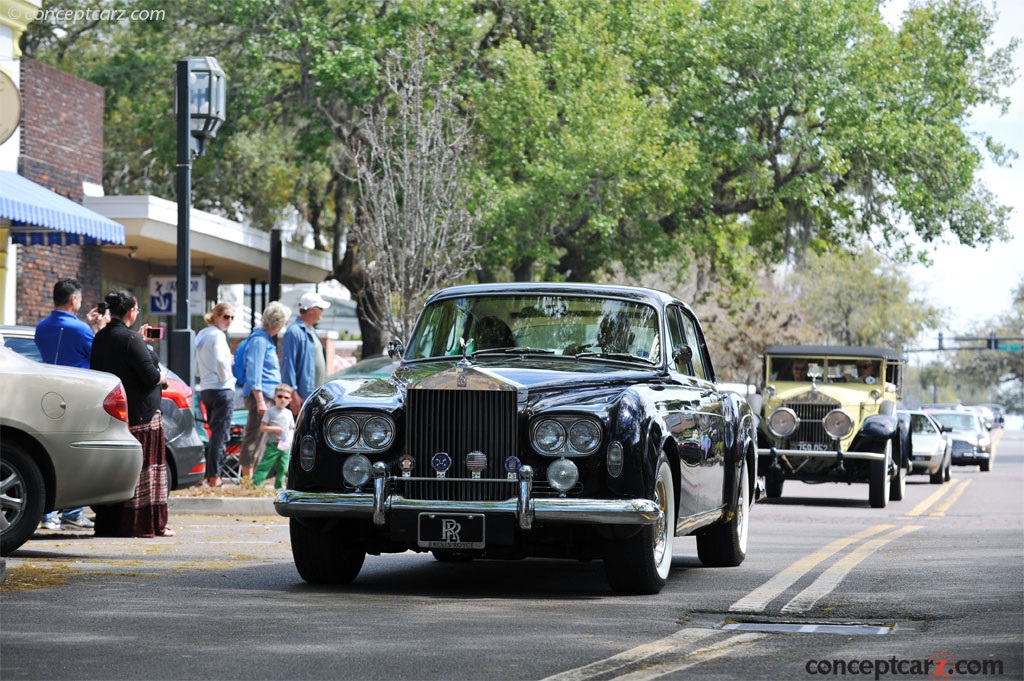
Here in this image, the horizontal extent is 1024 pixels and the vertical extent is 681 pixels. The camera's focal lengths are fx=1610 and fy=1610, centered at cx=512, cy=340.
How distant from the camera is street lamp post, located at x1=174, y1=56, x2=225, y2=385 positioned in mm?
16531

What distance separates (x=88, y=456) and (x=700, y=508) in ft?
12.8

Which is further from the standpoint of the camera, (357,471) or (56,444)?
(56,444)

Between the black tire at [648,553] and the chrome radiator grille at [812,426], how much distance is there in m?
12.2

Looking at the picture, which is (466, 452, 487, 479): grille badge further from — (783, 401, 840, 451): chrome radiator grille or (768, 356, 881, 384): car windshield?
(768, 356, 881, 384): car windshield

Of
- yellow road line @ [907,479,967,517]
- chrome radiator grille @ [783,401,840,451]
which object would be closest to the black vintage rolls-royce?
yellow road line @ [907,479,967,517]

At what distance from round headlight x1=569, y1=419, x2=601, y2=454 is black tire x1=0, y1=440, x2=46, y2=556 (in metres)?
3.70

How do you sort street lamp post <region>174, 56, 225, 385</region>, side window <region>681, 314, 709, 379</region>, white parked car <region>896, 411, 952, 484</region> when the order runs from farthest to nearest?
white parked car <region>896, 411, 952, 484</region>
street lamp post <region>174, 56, 225, 385</region>
side window <region>681, 314, 709, 379</region>

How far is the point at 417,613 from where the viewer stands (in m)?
7.95

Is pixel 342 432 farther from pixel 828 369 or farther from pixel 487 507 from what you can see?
pixel 828 369

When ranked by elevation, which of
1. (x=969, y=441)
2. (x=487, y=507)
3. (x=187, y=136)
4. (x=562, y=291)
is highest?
(x=187, y=136)

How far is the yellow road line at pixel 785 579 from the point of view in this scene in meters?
8.47

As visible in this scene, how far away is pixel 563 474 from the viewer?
8383 millimetres

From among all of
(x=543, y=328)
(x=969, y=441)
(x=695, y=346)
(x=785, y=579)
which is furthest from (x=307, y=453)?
(x=969, y=441)

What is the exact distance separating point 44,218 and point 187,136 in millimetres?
3996
